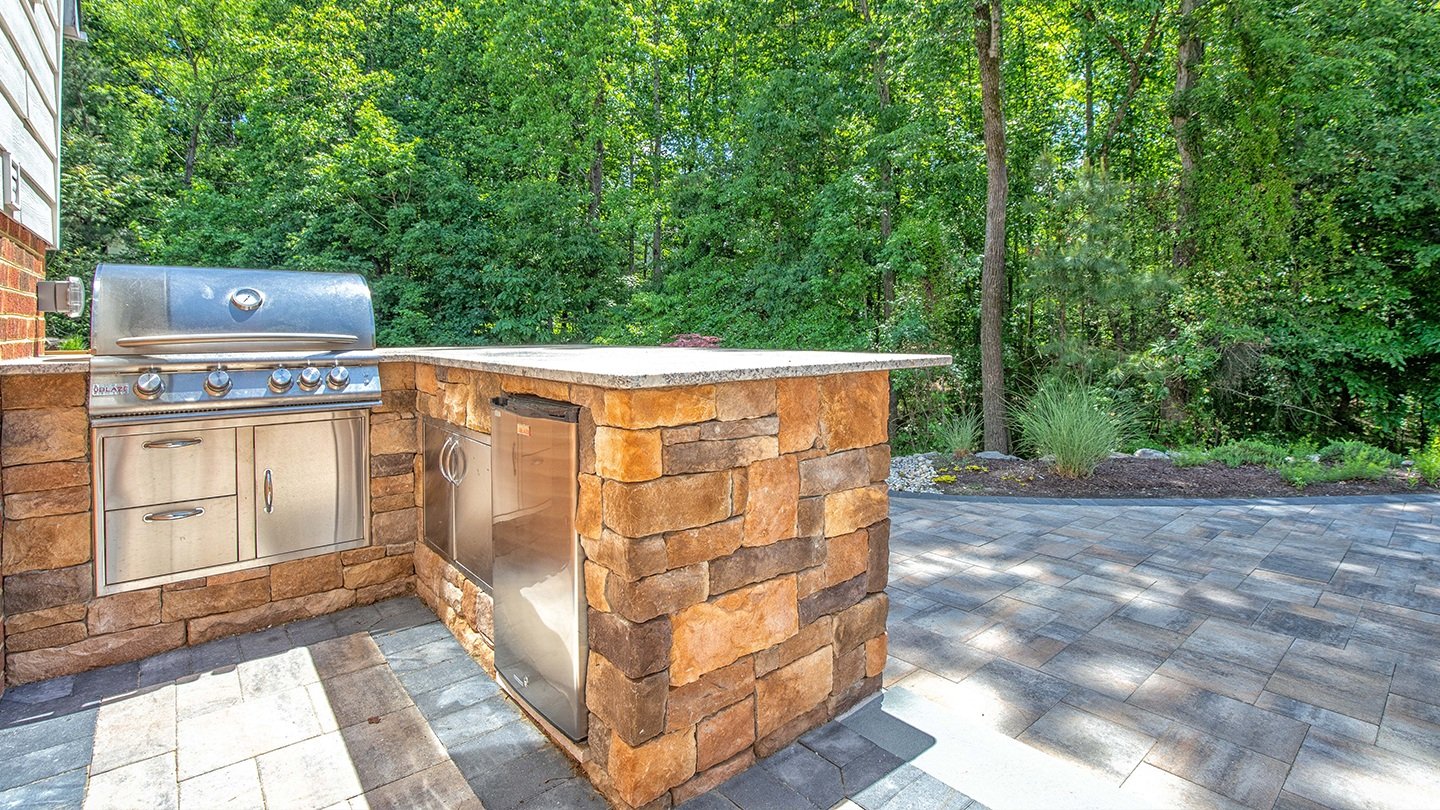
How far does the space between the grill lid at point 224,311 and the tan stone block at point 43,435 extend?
0.26m

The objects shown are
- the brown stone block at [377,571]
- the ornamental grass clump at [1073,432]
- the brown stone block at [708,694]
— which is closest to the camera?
the brown stone block at [708,694]

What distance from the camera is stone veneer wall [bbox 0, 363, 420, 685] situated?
2.33 metres

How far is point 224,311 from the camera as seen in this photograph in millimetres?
2701

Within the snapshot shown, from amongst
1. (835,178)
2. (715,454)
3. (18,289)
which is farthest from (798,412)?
(835,178)

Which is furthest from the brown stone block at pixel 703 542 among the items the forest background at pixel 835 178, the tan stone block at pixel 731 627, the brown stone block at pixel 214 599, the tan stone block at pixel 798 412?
the forest background at pixel 835 178

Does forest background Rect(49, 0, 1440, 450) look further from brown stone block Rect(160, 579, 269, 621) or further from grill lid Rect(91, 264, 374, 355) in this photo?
brown stone block Rect(160, 579, 269, 621)

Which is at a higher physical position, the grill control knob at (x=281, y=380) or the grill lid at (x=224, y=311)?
the grill lid at (x=224, y=311)

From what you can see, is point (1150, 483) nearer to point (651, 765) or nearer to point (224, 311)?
point (651, 765)

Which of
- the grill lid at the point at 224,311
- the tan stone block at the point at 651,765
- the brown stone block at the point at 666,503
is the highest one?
the grill lid at the point at 224,311

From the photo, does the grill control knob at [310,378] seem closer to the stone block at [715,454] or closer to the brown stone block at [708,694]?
the stone block at [715,454]

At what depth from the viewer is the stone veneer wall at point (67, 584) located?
2.33 metres

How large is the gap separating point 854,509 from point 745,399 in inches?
22.9

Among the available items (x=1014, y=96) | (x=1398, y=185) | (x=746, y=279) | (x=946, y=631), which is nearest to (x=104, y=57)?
(x=746, y=279)

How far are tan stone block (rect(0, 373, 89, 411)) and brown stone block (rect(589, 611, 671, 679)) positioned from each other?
2163mm
